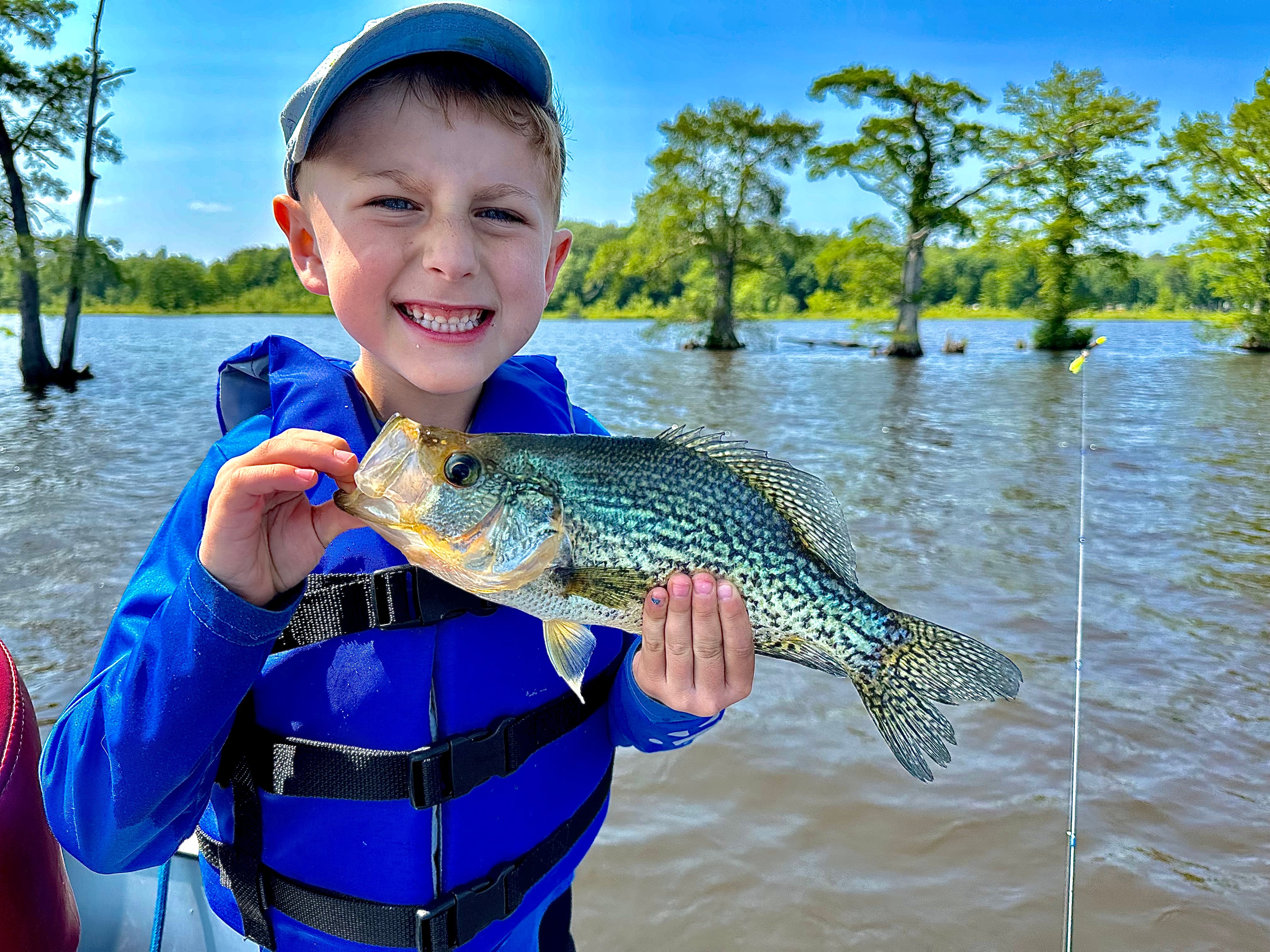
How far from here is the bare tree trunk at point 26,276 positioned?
80.4 feet

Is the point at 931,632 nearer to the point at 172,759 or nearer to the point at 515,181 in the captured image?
the point at 515,181

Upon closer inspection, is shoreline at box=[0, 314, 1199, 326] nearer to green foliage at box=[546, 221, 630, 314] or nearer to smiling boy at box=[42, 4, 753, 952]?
green foliage at box=[546, 221, 630, 314]

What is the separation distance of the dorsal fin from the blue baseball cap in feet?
3.53

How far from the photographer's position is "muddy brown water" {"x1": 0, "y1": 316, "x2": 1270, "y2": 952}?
369 centimetres

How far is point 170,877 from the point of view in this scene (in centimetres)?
272

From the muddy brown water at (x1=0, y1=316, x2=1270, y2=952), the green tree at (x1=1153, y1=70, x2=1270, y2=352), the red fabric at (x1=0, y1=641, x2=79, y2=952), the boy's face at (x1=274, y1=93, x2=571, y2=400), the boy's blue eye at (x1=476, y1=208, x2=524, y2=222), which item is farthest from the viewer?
the green tree at (x1=1153, y1=70, x2=1270, y2=352)

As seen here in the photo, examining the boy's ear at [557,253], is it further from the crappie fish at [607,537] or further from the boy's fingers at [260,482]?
the boy's fingers at [260,482]

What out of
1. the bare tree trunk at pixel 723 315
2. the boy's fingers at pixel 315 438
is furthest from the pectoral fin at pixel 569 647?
the bare tree trunk at pixel 723 315

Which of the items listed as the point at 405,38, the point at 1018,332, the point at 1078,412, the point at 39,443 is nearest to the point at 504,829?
the point at 405,38

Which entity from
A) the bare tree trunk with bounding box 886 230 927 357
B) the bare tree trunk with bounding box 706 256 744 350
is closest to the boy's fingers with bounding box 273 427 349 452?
the bare tree trunk with bounding box 886 230 927 357

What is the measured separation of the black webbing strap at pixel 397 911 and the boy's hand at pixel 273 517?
0.88m

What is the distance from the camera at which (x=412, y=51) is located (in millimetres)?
1996

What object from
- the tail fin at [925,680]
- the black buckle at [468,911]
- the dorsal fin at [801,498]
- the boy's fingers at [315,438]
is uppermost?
the boy's fingers at [315,438]

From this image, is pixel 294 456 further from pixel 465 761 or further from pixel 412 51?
pixel 412 51
